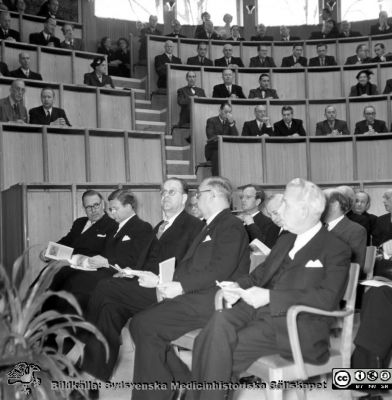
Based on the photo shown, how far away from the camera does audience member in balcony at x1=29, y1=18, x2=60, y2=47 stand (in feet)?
27.1

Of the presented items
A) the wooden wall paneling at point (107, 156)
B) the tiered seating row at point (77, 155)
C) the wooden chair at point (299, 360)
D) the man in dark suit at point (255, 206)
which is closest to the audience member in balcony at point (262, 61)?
the tiered seating row at point (77, 155)

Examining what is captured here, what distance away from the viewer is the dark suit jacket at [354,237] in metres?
2.92

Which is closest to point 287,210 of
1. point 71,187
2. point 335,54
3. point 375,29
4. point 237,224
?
point 237,224

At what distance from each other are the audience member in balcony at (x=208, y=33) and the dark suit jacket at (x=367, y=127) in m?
3.55

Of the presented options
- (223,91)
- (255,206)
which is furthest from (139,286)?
(223,91)

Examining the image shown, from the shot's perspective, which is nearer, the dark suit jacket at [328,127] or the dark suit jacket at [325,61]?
the dark suit jacket at [328,127]

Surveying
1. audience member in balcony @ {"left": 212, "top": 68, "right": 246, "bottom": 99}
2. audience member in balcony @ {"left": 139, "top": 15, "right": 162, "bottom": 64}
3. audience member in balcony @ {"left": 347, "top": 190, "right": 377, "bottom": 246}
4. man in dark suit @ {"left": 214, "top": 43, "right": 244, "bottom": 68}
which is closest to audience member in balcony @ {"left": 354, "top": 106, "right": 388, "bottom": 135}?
audience member in balcony @ {"left": 212, "top": 68, "right": 246, "bottom": 99}

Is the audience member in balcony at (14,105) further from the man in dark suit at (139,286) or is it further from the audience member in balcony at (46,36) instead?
the man in dark suit at (139,286)

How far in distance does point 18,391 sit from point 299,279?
46.4 inches

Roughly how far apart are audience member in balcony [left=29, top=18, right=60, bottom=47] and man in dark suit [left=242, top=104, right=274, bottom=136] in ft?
10.3

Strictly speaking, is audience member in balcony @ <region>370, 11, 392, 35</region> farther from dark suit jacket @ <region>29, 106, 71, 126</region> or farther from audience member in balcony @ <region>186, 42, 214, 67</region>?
dark suit jacket @ <region>29, 106, 71, 126</region>

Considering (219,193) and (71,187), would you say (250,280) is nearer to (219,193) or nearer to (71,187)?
(219,193)

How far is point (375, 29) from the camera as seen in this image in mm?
10055

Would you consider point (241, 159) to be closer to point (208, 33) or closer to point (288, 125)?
point (288, 125)
